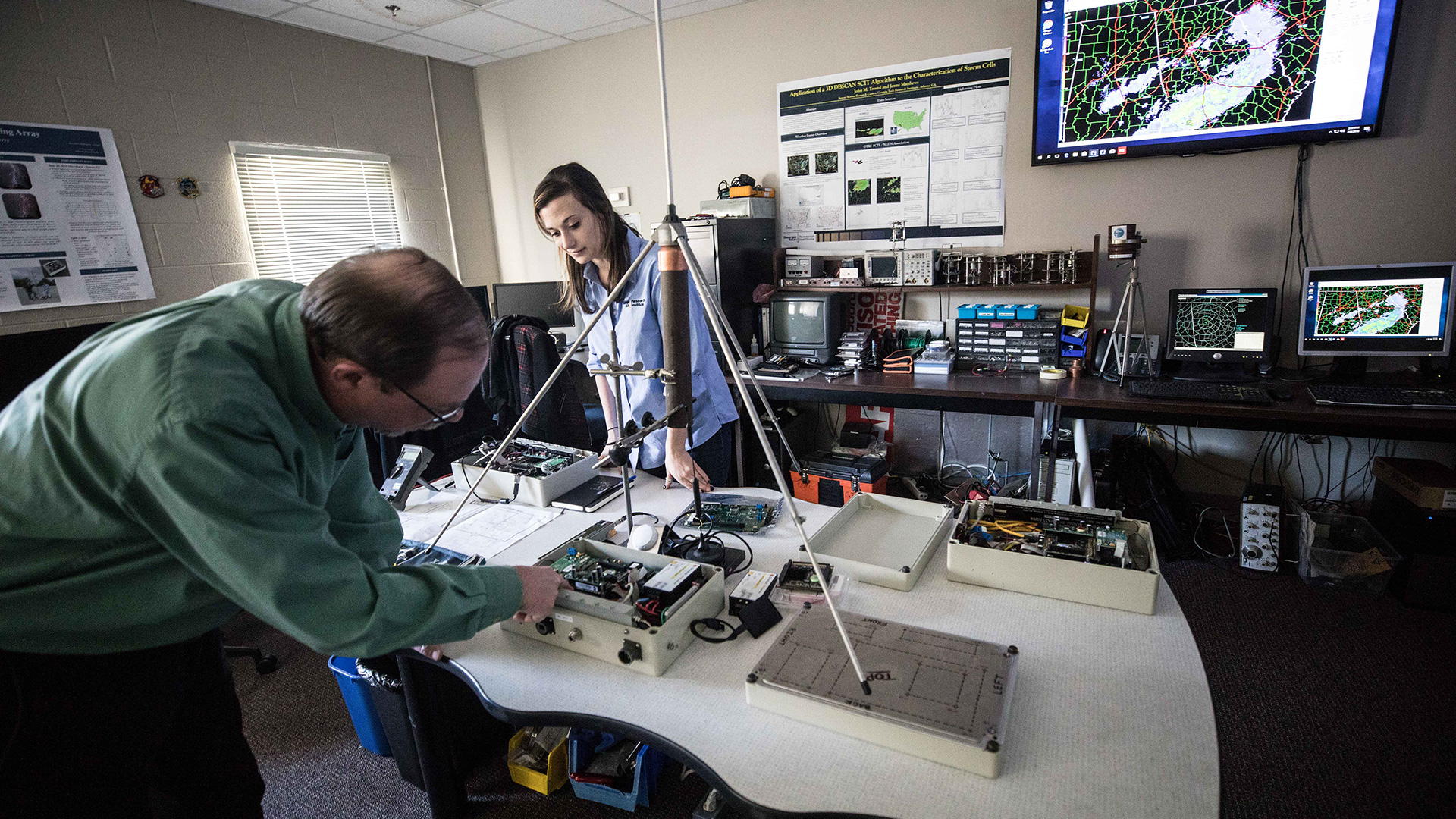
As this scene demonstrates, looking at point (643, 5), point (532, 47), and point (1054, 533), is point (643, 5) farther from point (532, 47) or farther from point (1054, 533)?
point (1054, 533)

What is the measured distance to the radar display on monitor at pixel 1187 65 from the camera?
2.53 m

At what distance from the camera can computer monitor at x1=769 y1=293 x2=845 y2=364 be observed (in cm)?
334

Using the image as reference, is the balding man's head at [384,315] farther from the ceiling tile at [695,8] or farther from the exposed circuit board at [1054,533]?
the ceiling tile at [695,8]

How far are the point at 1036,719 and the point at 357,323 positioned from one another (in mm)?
1060

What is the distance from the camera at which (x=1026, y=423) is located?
3387 mm

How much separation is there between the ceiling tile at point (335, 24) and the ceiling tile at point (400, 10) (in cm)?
7

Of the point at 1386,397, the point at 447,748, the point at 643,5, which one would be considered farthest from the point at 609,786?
the point at 643,5

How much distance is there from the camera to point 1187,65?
2.67m

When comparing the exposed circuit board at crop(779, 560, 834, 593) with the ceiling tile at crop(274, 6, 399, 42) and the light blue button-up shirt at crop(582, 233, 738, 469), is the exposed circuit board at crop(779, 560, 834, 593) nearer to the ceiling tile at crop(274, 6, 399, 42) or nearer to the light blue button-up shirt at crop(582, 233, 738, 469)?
the light blue button-up shirt at crop(582, 233, 738, 469)

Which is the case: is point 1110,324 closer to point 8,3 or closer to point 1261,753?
point 1261,753

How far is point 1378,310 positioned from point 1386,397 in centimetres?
44

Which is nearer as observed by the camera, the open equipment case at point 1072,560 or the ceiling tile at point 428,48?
the open equipment case at point 1072,560

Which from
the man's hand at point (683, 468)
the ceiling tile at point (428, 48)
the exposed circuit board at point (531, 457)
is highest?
the ceiling tile at point (428, 48)

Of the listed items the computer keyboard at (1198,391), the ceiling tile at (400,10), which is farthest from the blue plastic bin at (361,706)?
the ceiling tile at (400,10)
